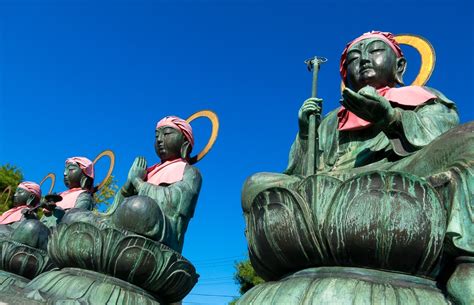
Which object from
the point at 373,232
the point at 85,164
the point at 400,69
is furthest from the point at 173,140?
the point at 373,232

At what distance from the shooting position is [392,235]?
201cm

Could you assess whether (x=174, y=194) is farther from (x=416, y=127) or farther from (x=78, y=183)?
(x=416, y=127)

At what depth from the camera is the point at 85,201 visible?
607cm

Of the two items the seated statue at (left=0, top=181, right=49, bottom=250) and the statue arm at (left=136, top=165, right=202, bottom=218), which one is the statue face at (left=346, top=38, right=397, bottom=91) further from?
the seated statue at (left=0, top=181, right=49, bottom=250)

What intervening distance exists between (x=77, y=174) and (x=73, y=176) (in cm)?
5

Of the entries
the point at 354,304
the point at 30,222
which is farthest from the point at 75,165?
the point at 354,304

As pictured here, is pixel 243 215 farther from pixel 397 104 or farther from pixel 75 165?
pixel 75 165

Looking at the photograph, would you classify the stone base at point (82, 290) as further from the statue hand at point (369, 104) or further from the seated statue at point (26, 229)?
the statue hand at point (369, 104)

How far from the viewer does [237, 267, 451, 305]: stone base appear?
2.00 metres

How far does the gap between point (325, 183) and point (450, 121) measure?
105 centimetres

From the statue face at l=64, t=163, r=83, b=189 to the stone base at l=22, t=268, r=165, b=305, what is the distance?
2377 millimetres

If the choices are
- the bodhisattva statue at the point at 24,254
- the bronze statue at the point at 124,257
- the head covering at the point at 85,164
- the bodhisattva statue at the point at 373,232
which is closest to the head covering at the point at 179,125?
the bronze statue at the point at 124,257

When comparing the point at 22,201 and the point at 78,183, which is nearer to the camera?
→ the point at 78,183

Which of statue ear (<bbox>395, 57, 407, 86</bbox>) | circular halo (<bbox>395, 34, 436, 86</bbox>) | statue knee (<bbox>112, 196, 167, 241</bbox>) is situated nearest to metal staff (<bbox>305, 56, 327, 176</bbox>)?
statue ear (<bbox>395, 57, 407, 86</bbox>)
